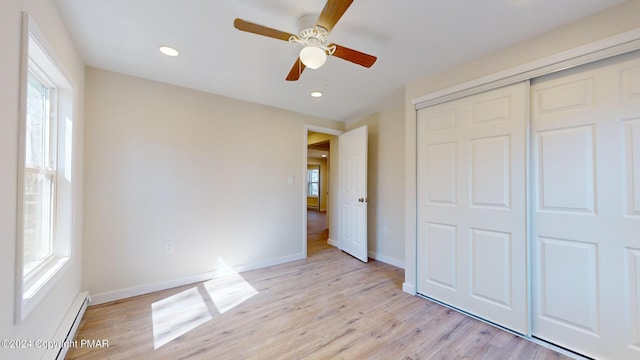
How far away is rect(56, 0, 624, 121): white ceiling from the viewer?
1.63 metres

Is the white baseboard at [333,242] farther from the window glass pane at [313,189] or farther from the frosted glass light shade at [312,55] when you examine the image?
the window glass pane at [313,189]

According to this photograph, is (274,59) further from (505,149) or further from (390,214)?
(390,214)

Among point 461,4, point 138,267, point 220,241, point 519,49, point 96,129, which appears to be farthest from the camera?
point 220,241

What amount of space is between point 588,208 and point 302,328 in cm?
227

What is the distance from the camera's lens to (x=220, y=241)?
3172 millimetres

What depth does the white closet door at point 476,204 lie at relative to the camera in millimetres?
2023

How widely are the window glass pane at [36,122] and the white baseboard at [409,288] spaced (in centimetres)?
330

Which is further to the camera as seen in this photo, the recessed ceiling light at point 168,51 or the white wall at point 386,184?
the white wall at point 386,184

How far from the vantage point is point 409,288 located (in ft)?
9.08

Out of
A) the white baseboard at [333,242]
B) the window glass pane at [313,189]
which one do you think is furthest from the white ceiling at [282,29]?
the window glass pane at [313,189]

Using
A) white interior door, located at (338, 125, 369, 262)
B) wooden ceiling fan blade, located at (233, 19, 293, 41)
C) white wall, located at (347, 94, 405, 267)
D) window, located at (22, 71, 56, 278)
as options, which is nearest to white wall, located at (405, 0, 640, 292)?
white wall, located at (347, 94, 405, 267)

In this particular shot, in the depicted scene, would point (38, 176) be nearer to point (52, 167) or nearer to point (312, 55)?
point (52, 167)

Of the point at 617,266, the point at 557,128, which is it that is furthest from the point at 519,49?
the point at 617,266

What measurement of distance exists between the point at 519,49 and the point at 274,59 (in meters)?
2.04
